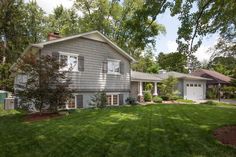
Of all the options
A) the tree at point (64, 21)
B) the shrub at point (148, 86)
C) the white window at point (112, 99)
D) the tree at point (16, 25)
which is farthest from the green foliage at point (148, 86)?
the tree at point (64, 21)

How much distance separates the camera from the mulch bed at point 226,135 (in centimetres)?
684

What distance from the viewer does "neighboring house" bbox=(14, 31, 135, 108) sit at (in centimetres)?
1644

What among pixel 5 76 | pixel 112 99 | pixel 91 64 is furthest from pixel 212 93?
pixel 5 76

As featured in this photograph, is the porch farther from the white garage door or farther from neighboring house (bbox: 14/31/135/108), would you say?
the white garage door

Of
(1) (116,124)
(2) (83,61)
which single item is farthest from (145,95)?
(1) (116,124)

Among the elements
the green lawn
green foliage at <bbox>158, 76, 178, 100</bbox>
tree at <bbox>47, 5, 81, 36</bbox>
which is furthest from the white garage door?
the green lawn

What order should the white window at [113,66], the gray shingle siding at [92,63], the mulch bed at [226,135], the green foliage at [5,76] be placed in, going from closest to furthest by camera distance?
the mulch bed at [226,135] < the gray shingle siding at [92,63] < the white window at [113,66] < the green foliage at [5,76]

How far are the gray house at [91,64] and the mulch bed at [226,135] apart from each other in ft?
30.5

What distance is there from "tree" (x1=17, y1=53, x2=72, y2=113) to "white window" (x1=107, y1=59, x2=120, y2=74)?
723cm

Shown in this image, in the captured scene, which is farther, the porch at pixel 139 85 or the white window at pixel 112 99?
the porch at pixel 139 85

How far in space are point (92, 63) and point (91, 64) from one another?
0.13 m

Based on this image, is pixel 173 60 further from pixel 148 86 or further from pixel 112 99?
pixel 148 86

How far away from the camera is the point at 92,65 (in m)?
18.2

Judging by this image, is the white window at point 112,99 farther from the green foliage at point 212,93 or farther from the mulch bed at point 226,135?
the green foliage at point 212,93
